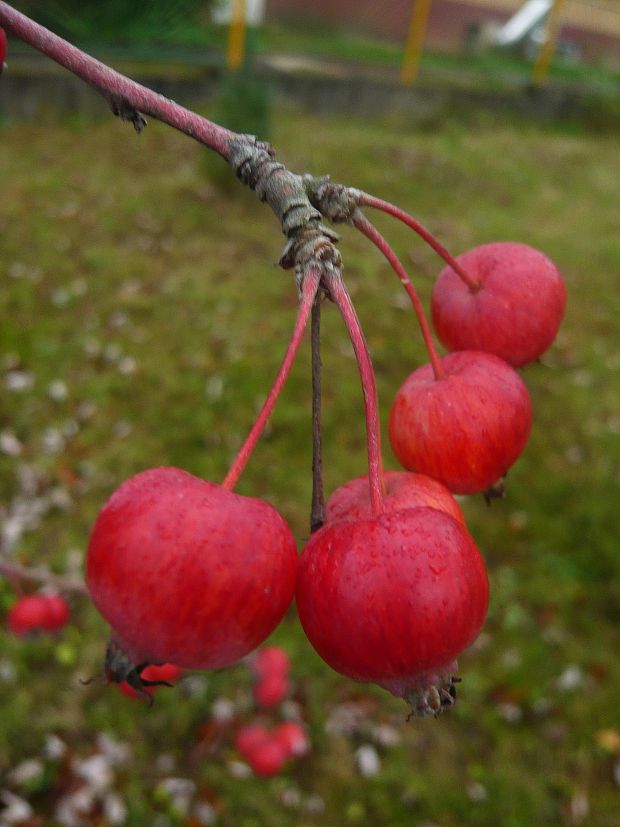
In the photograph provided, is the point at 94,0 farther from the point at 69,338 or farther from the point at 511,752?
the point at 511,752

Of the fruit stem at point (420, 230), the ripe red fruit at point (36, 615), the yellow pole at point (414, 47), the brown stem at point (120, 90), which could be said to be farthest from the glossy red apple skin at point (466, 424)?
the yellow pole at point (414, 47)

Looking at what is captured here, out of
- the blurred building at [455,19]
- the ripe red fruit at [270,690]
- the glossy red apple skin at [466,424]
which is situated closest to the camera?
the glossy red apple skin at [466,424]

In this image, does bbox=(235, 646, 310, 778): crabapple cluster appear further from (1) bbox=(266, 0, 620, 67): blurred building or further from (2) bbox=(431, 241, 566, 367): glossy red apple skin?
(1) bbox=(266, 0, 620, 67): blurred building

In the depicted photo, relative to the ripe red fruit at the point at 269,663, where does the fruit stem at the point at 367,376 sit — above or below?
above

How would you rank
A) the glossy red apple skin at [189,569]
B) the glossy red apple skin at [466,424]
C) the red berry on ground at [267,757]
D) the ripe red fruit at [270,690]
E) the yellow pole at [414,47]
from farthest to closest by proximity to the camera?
1. the yellow pole at [414,47]
2. the ripe red fruit at [270,690]
3. the red berry on ground at [267,757]
4. the glossy red apple skin at [466,424]
5. the glossy red apple skin at [189,569]

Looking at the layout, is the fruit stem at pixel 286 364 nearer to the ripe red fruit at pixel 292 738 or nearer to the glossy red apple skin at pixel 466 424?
the glossy red apple skin at pixel 466 424

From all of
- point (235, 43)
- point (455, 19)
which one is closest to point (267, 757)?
point (235, 43)
